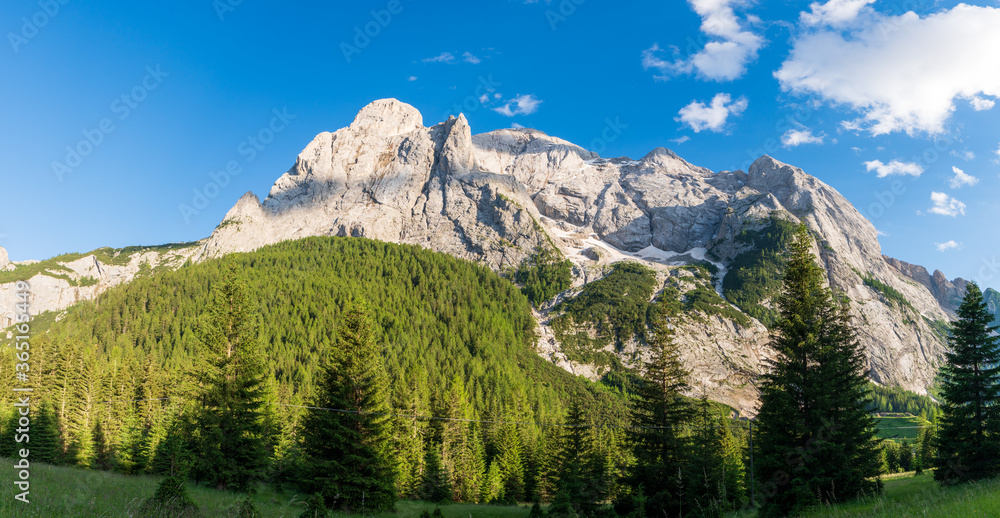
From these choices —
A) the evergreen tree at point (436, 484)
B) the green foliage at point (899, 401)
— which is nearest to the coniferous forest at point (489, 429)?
the evergreen tree at point (436, 484)

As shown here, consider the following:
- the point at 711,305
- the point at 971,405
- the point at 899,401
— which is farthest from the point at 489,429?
the point at 899,401

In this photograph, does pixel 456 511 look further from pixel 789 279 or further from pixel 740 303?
pixel 740 303

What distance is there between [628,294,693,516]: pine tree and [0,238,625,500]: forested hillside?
2141cm

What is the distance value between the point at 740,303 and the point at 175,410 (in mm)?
195986

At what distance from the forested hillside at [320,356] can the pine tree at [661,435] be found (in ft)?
70.2

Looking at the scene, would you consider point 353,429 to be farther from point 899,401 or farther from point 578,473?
point 899,401

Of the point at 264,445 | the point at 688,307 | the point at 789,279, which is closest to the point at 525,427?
the point at 264,445

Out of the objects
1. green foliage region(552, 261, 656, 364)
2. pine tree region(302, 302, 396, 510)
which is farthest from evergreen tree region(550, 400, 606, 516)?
green foliage region(552, 261, 656, 364)

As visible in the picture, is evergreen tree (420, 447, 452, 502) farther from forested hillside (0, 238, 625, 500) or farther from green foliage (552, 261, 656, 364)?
green foliage (552, 261, 656, 364)

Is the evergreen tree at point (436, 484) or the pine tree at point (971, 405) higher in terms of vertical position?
the pine tree at point (971, 405)

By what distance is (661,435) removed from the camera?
1216 inches

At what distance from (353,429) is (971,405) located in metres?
35.4

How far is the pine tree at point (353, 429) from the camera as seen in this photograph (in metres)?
27.9

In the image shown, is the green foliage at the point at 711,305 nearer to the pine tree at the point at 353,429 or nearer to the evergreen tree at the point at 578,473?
the evergreen tree at the point at 578,473
